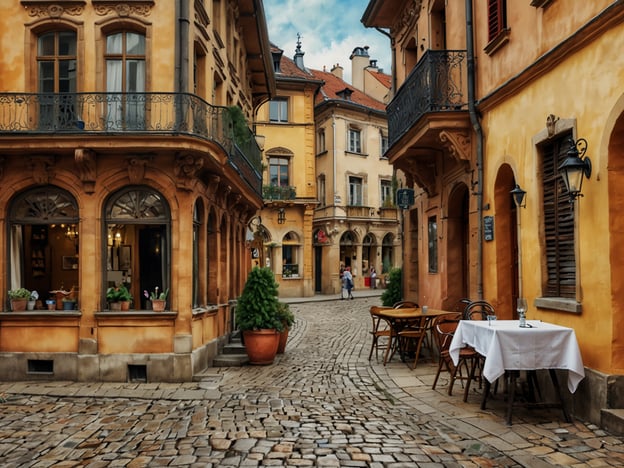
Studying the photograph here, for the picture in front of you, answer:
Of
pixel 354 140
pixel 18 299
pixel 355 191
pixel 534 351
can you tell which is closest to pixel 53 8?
pixel 18 299

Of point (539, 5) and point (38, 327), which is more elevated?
point (539, 5)

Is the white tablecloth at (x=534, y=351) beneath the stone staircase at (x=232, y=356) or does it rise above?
above

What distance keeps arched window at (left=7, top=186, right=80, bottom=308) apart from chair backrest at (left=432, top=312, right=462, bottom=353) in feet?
22.6

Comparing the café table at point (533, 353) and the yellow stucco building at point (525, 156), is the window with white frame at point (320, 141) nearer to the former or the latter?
the yellow stucco building at point (525, 156)

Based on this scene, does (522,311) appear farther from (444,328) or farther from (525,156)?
(444,328)

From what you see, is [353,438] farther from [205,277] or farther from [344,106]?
[344,106]

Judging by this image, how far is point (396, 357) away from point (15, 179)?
8.42 m

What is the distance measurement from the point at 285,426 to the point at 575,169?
466 centimetres

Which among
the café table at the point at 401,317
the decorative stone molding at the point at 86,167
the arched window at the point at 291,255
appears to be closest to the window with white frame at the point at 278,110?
the arched window at the point at 291,255

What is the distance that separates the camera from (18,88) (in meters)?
11.6

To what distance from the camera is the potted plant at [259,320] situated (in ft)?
41.1

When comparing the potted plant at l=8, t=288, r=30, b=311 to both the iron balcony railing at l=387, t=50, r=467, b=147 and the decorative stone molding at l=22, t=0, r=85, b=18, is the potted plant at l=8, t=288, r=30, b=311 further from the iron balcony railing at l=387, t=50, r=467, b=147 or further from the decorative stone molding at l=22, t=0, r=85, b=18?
the iron balcony railing at l=387, t=50, r=467, b=147

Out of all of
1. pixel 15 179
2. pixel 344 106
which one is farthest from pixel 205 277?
pixel 344 106

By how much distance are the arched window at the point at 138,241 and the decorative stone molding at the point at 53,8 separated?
3.54 meters
